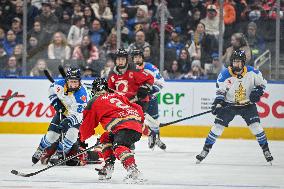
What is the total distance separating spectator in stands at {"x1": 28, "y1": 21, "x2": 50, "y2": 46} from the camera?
13.5 m

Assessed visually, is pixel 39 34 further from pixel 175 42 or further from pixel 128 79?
pixel 128 79

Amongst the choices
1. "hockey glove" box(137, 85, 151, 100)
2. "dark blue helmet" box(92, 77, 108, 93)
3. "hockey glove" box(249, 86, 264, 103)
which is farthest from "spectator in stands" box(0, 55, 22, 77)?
"dark blue helmet" box(92, 77, 108, 93)

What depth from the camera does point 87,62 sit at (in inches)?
535

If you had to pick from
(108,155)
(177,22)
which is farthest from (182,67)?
(108,155)

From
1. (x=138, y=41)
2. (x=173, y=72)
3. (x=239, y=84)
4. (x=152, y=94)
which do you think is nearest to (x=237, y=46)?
(x=173, y=72)

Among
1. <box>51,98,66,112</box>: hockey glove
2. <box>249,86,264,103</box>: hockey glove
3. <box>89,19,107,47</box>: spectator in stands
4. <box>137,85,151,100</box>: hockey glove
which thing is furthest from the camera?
<box>89,19,107,47</box>: spectator in stands

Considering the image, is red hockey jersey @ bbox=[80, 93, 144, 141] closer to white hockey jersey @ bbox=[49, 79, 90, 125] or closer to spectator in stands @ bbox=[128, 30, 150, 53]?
white hockey jersey @ bbox=[49, 79, 90, 125]

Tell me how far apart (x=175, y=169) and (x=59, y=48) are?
5107 mm

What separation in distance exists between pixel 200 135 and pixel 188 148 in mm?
A: 1844

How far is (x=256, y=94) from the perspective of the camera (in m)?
9.54

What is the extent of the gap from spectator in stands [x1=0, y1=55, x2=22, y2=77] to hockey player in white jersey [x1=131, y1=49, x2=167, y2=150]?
2.69m

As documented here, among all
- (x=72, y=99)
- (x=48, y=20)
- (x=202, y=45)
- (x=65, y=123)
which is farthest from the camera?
(x=48, y=20)

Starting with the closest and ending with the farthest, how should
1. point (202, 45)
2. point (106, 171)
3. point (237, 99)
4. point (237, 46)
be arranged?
point (106, 171)
point (237, 99)
point (237, 46)
point (202, 45)

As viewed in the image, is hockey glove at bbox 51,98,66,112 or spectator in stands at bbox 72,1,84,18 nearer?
hockey glove at bbox 51,98,66,112
